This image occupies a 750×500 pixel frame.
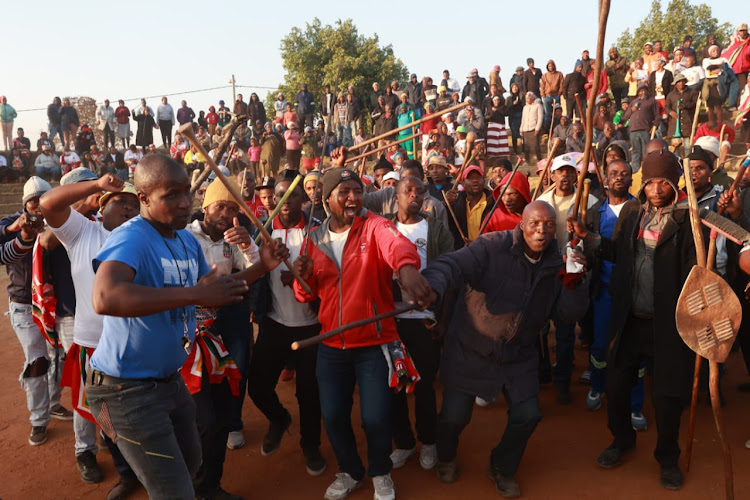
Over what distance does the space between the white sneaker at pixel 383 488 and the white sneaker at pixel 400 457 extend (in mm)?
499

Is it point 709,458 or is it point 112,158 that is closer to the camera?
point 709,458

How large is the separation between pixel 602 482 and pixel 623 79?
557 inches

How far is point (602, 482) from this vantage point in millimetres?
4297

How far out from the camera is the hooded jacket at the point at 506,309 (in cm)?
407

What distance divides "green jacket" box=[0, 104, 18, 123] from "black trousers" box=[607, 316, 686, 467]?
2354cm

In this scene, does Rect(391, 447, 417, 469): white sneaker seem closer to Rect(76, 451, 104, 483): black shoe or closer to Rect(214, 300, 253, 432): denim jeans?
Rect(214, 300, 253, 432): denim jeans

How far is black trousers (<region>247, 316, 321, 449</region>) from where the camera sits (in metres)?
4.60

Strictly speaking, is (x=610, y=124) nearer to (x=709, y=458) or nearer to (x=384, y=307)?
(x=709, y=458)

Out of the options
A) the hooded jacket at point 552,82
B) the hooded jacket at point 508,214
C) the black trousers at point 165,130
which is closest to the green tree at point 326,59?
the black trousers at point 165,130

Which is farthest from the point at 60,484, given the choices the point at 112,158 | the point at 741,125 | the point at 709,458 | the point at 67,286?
the point at 112,158

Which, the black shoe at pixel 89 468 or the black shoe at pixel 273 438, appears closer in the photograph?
the black shoe at pixel 89 468

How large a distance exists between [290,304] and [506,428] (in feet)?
6.17

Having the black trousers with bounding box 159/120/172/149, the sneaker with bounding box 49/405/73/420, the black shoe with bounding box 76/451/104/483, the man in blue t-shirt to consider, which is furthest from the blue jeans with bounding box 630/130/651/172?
the black trousers with bounding box 159/120/172/149

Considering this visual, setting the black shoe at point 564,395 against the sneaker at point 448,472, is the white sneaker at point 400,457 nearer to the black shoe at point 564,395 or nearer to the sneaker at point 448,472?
the sneaker at point 448,472
